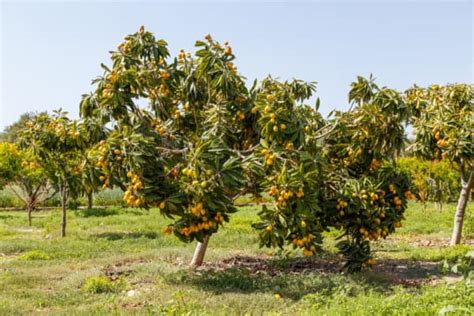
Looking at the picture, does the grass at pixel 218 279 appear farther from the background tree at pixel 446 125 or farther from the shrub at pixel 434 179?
the shrub at pixel 434 179

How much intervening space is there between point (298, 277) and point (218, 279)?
121 cm

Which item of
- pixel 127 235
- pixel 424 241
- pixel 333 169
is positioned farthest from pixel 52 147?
pixel 424 241

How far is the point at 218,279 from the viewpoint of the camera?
701cm

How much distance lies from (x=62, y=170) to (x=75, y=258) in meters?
3.14

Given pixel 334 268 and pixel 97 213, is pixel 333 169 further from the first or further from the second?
pixel 97 213

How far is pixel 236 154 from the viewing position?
6750mm

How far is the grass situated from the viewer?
5305mm

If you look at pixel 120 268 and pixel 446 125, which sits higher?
pixel 446 125

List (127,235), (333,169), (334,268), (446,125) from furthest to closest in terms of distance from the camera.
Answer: (127,235) → (446,125) → (334,268) → (333,169)

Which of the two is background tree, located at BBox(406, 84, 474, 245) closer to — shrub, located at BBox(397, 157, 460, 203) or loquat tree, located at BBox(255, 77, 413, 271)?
loquat tree, located at BBox(255, 77, 413, 271)

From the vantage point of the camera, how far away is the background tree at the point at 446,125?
908 cm

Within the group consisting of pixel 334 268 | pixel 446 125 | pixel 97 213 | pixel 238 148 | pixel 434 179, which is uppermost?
pixel 446 125

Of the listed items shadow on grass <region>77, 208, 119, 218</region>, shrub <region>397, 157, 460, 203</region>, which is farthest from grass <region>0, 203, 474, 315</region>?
shrub <region>397, 157, 460, 203</region>

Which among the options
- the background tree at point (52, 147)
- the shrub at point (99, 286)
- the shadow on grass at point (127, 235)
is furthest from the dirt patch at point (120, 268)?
the shadow on grass at point (127, 235)
